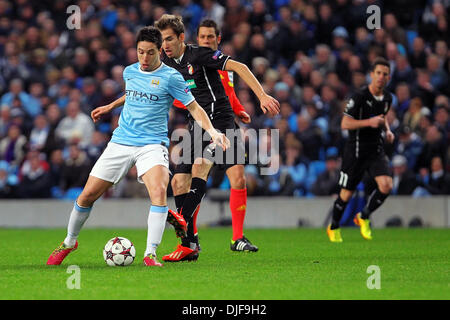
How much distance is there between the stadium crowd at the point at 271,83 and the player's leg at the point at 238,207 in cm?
566

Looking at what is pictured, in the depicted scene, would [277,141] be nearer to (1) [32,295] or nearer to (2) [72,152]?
(2) [72,152]

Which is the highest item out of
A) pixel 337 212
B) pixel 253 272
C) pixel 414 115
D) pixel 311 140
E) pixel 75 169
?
pixel 414 115

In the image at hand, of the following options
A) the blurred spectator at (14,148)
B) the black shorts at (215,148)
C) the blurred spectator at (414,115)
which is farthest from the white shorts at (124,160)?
the blurred spectator at (14,148)

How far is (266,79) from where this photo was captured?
1703cm

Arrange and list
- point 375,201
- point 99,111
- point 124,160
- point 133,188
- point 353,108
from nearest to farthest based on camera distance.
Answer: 1. point 124,160
2. point 99,111
3. point 353,108
4. point 375,201
5. point 133,188

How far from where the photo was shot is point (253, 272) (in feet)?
23.4

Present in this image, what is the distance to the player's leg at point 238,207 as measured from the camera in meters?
9.52

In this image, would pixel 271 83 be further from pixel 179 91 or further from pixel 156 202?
pixel 156 202

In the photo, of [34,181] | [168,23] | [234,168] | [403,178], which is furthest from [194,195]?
[34,181]

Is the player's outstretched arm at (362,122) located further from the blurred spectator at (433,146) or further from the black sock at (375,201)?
the blurred spectator at (433,146)

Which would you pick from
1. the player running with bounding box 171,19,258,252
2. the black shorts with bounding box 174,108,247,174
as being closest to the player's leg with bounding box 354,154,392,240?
the player running with bounding box 171,19,258,252

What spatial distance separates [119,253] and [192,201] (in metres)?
1.17
